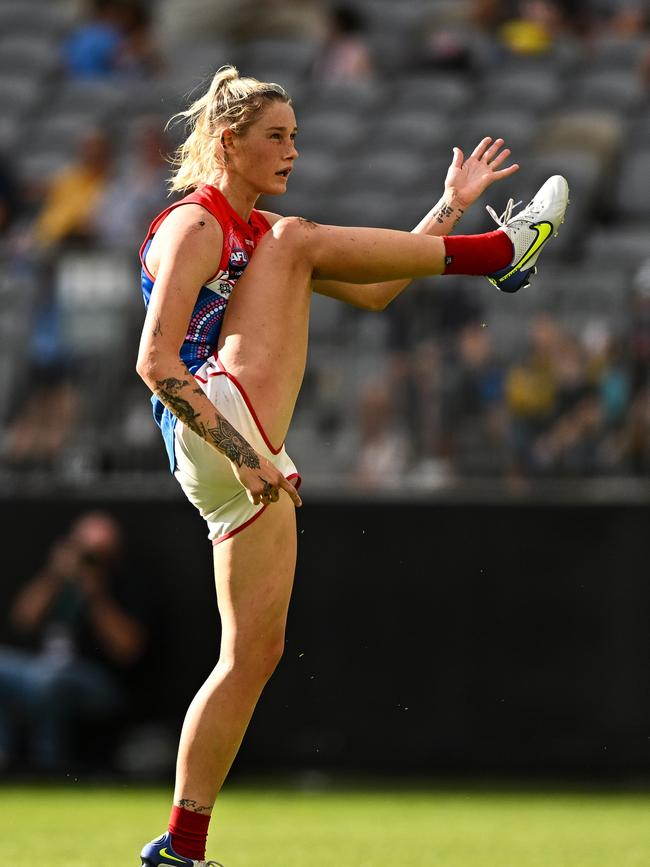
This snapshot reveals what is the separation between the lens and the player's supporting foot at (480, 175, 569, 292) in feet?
16.6

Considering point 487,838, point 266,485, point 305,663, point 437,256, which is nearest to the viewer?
point 266,485

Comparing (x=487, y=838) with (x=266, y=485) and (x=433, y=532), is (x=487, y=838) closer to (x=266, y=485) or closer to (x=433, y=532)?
(x=433, y=532)

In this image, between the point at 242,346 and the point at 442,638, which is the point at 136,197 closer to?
the point at 442,638

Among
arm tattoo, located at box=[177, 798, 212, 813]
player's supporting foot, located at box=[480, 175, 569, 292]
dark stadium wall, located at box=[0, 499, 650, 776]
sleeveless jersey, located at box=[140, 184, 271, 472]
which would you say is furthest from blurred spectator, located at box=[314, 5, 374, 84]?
arm tattoo, located at box=[177, 798, 212, 813]

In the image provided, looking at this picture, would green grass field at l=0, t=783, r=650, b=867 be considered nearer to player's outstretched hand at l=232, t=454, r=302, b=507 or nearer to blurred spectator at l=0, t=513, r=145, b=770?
blurred spectator at l=0, t=513, r=145, b=770

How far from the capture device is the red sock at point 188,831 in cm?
471

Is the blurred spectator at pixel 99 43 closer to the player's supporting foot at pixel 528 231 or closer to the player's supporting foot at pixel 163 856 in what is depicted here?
the player's supporting foot at pixel 528 231

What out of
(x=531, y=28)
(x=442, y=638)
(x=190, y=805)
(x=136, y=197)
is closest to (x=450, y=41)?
(x=531, y=28)

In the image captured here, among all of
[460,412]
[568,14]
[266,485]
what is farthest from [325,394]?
[568,14]

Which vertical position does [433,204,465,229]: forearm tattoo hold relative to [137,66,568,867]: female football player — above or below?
above

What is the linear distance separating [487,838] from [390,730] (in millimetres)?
2222

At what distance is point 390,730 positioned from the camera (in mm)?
9570

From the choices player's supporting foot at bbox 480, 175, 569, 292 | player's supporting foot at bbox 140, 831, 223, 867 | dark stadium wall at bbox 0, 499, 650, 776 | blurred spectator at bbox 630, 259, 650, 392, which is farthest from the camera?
dark stadium wall at bbox 0, 499, 650, 776

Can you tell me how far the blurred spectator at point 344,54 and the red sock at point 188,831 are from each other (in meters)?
9.89
